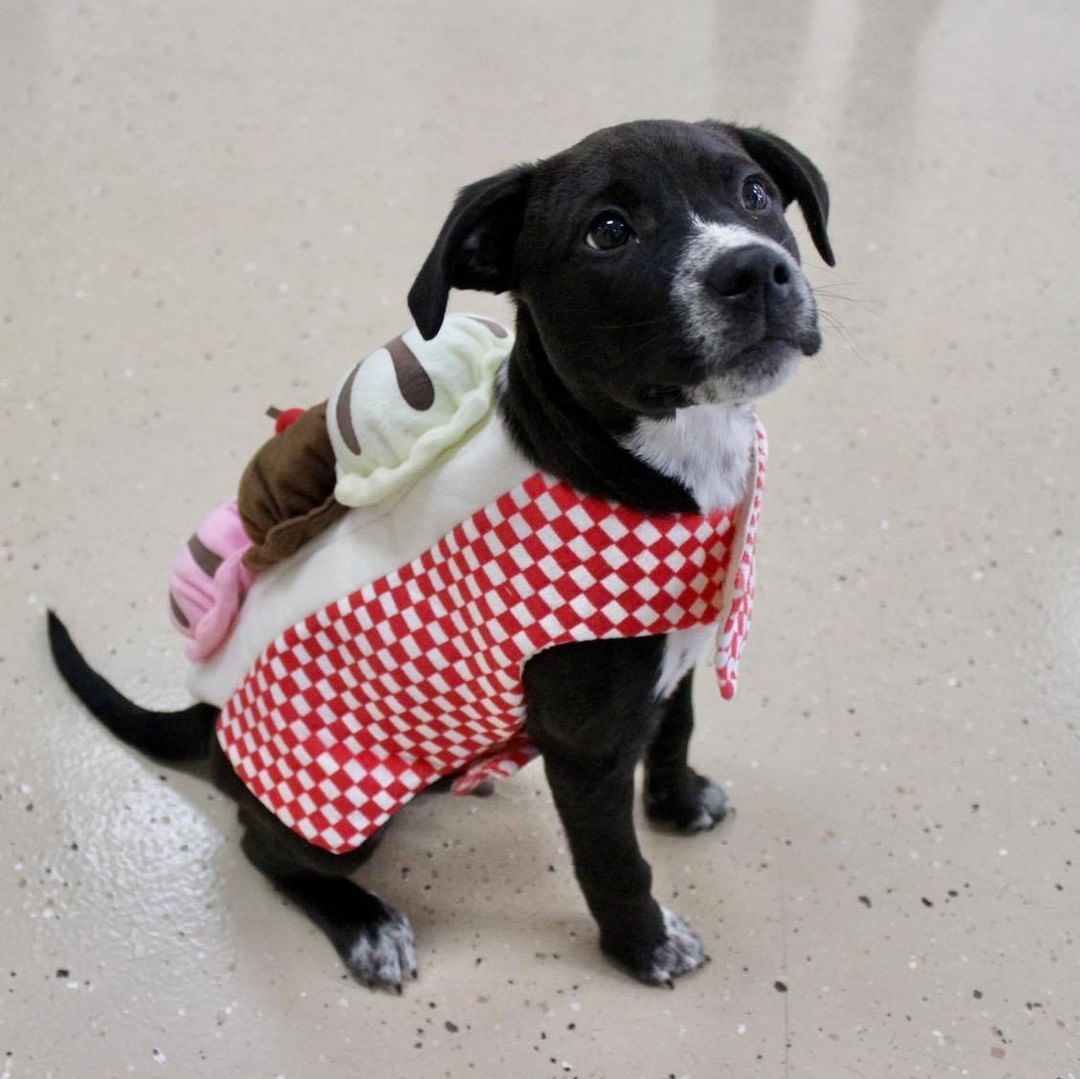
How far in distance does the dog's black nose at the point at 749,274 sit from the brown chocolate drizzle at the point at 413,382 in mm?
292

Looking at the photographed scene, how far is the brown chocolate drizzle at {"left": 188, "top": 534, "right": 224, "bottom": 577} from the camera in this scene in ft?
4.38

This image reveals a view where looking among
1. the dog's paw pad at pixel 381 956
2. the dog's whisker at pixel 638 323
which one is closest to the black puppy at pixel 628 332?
the dog's whisker at pixel 638 323

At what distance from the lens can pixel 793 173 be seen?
45.7 inches

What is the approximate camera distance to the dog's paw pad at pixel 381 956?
4.51 ft

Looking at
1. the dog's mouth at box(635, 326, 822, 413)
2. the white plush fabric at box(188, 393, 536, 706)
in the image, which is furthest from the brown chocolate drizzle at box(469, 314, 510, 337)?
the dog's mouth at box(635, 326, 822, 413)

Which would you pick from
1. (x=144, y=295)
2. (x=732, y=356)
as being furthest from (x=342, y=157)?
(x=732, y=356)

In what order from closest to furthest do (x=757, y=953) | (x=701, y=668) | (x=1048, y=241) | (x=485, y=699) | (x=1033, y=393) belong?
(x=485, y=699) < (x=757, y=953) < (x=701, y=668) < (x=1033, y=393) < (x=1048, y=241)

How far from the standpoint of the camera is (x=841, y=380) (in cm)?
203

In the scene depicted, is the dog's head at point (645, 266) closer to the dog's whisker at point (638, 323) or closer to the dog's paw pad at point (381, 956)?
the dog's whisker at point (638, 323)

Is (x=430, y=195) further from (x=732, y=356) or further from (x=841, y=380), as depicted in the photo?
(x=732, y=356)

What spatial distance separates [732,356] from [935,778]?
770 millimetres

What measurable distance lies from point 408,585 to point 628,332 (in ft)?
1.03

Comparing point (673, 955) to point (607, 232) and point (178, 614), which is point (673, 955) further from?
point (607, 232)

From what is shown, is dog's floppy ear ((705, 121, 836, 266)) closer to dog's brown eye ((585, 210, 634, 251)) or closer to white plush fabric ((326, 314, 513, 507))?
dog's brown eye ((585, 210, 634, 251))
